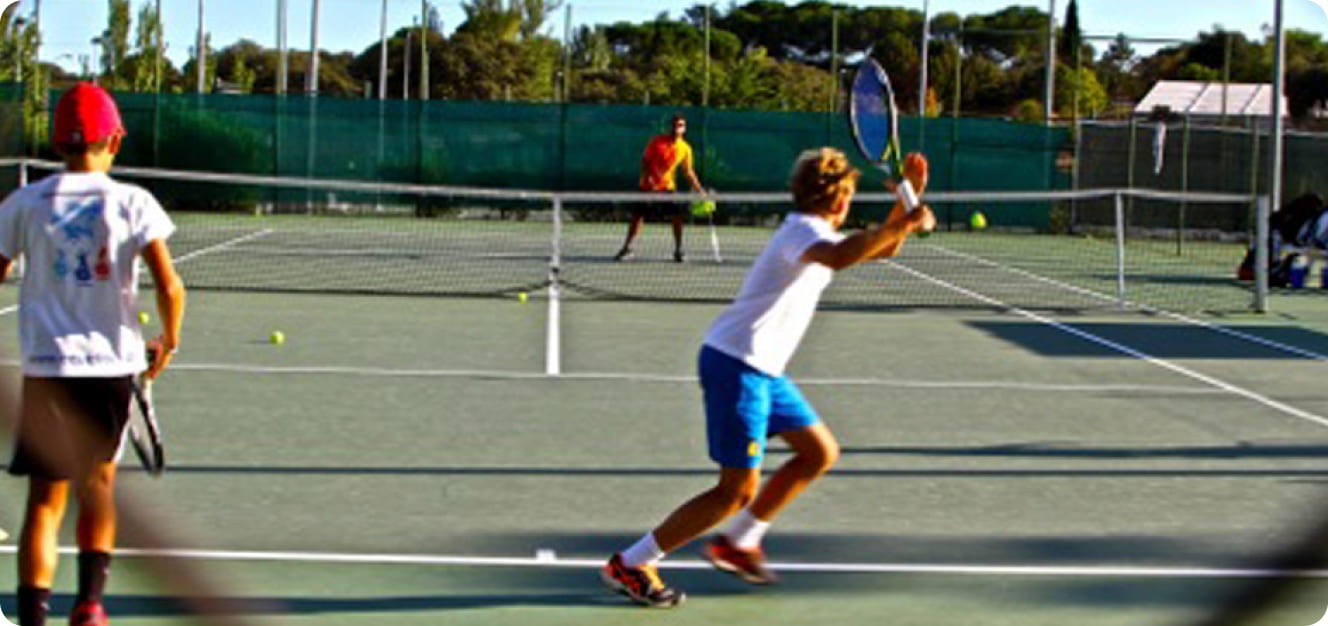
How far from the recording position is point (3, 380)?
145 inches

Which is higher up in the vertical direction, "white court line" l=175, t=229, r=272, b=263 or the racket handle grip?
the racket handle grip

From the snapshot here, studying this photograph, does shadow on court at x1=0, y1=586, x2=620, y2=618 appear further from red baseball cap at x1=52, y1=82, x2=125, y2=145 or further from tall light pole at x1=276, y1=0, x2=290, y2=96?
tall light pole at x1=276, y1=0, x2=290, y2=96

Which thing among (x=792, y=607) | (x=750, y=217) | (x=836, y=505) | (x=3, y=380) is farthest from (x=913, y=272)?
(x=3, y=380)

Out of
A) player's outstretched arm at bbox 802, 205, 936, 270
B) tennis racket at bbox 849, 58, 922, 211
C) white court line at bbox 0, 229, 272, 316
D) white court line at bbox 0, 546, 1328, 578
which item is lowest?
white court line at bbox 0, 546, 1328, 578

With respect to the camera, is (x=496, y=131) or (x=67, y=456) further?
(x=496, y=131)

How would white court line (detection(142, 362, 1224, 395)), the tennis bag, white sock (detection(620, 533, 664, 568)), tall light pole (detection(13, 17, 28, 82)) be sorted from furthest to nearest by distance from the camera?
1. tall light pole (detection(13, 17, 28, 82))
2. the tennis bag
3. white court line (detection(142, 362, 1224, 395))
4. white sock (detection(620, 533, 664, 568))

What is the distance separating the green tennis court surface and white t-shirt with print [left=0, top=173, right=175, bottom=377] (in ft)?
2.29

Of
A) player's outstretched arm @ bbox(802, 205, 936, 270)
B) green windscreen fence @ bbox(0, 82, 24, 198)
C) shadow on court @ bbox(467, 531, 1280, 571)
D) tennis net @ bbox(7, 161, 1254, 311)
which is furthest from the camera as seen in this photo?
green windscreen fence @ bbox(0, 82, 24, 198)

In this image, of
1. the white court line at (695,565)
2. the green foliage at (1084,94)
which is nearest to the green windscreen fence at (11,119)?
the white court line at (695,565)

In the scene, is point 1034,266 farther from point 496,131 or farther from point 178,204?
point 178,204

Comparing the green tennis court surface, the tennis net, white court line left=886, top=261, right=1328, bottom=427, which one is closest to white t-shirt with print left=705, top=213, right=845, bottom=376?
the green tennis court surface

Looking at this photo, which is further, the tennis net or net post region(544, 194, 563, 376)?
the tennis net

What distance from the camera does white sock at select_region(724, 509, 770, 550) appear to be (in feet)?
17.8

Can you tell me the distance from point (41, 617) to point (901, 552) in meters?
2.77
